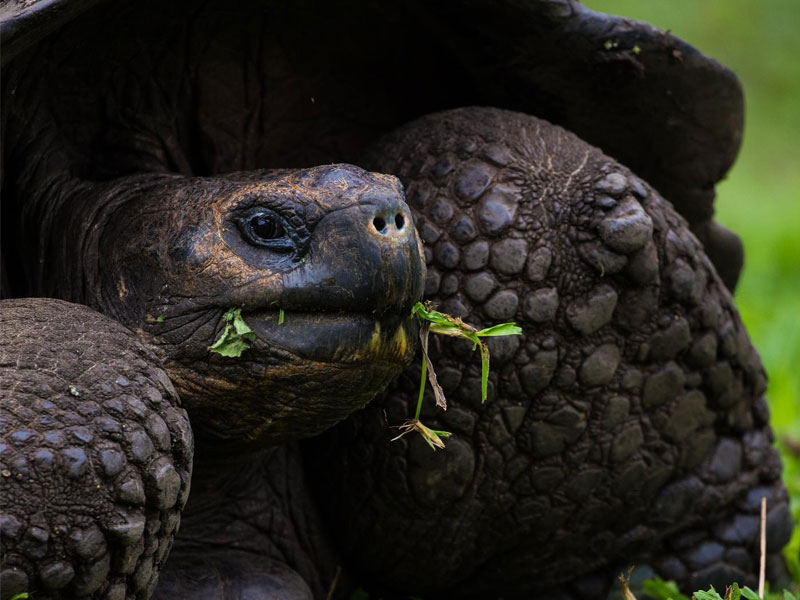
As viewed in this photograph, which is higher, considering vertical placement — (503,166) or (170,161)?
(503,166)

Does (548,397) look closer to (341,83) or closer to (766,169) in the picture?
(341,83)

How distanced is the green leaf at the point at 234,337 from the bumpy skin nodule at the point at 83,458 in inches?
3.8

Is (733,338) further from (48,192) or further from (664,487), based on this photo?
(48,192)

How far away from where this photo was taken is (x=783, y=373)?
4.12 meters

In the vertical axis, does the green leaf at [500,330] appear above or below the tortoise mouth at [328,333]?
below

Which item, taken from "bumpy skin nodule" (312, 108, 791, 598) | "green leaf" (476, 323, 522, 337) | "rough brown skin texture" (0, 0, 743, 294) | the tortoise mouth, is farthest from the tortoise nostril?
"rough brown skin texture" (0, 0, 743, 294)

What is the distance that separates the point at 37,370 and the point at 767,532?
65.8 inches

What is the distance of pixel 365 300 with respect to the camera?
5.69 ft

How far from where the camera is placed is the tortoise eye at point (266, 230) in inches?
70.9

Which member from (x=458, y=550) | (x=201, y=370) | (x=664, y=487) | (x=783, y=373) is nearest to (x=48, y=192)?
(x=201, y=370)

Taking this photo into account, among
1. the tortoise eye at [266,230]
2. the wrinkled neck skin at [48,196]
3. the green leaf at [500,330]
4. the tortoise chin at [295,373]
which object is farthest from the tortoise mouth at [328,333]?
the wrinkled neck skin at [48,196]

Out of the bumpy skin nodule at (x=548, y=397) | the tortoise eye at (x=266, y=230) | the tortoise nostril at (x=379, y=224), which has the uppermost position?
the tortoise nostril at (x=379, y=224)

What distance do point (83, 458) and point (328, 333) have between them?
1.26 feet

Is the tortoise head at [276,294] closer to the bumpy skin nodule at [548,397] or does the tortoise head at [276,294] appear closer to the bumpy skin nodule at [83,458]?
the bumpy skin nodule at [83,458]
